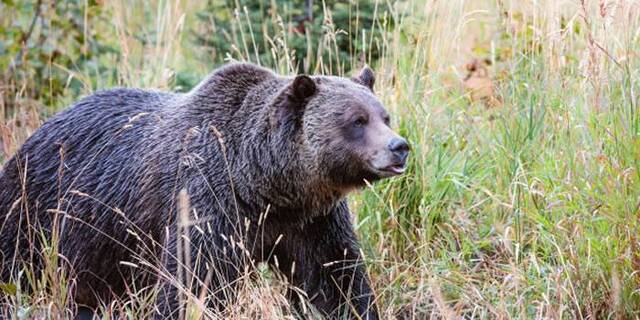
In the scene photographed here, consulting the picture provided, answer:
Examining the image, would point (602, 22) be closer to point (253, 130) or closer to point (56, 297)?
point (253, 130)

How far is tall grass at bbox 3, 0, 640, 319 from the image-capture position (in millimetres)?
5152

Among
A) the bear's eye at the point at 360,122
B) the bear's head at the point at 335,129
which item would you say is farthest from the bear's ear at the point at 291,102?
the bear's eye at the point at 360,122

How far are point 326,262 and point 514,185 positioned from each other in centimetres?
114

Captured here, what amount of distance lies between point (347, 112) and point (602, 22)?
152 centimetres

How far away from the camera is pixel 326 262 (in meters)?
5.82

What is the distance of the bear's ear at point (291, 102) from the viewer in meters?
5.64

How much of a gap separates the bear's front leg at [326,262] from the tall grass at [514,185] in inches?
6.4

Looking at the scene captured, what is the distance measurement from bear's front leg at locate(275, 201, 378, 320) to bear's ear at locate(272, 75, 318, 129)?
1.77 ft

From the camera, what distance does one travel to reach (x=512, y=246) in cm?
594

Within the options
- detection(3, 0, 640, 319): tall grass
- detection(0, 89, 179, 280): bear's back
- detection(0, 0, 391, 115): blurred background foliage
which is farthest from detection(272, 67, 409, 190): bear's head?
detection(0, 0, 391, 115): blurred background foliage

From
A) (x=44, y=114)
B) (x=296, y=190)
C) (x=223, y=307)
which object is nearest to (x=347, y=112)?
(x=296, y=190)

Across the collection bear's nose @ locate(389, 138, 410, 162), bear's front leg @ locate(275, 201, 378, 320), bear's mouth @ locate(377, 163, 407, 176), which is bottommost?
bear's front leg @ locate(275, 201, 378, 320)

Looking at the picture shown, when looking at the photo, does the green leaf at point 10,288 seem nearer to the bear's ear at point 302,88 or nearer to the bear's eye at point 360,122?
the bear's ear at point 302,88

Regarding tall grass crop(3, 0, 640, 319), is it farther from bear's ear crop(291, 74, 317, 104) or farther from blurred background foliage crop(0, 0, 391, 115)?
blurred background foliage crop(0, 0, 391, 115)
